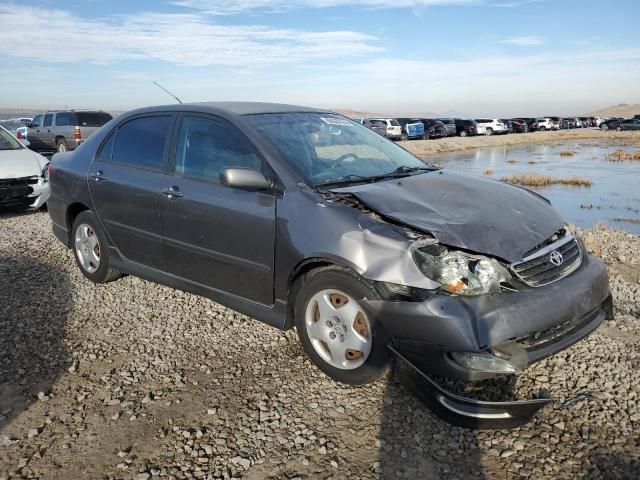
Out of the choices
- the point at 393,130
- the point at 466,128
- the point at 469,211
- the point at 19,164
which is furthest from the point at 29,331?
the point at 466,128

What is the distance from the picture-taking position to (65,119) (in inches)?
782

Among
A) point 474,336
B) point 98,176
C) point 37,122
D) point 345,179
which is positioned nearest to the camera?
point 474,336

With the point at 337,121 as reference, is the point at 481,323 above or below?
below

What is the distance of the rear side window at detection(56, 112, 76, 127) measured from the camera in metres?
19.6

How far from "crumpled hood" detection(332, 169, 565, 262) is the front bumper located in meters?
0.29

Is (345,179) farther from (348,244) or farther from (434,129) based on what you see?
(434,129)

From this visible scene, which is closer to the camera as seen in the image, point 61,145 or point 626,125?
point 61,145

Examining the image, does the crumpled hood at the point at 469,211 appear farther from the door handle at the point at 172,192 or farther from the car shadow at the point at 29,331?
the car shadow at the point at 29,331

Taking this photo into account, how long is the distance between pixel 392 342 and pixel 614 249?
193 inches

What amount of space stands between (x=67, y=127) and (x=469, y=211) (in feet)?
64.8

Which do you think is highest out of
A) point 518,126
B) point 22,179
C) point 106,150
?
point 518,126

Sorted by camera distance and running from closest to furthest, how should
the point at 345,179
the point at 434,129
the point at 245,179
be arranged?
the point at 245,179, the point at 345,179, the point at 434,129

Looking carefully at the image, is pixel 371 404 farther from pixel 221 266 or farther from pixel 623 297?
pixel 623 297

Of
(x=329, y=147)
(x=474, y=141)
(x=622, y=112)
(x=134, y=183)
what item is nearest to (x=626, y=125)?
(x=474, y=141)
